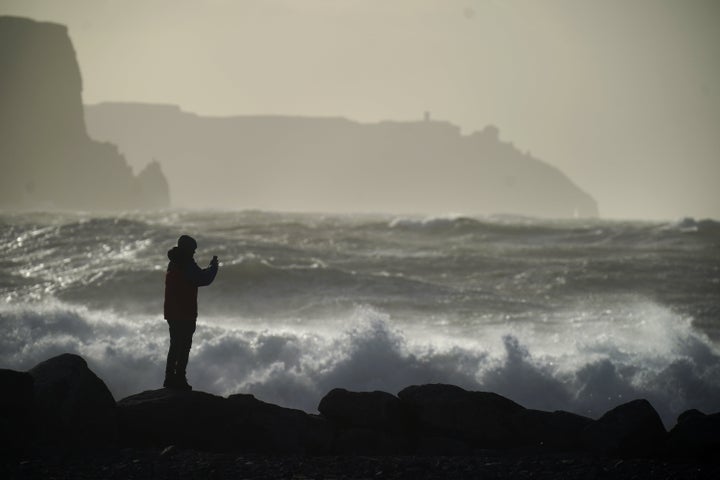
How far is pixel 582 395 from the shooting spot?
550 inches

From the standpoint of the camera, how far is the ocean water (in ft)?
46.9

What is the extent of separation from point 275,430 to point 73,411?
2.06 metres

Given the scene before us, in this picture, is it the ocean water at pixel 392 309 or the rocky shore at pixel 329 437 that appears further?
the ocean water at pixel 392 309

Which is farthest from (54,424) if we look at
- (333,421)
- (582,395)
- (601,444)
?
(582,395)

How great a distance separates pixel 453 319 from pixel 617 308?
498 centimetres

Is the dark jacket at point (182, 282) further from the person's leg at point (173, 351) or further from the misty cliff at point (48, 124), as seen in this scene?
the misty cliff at point (48, 124)

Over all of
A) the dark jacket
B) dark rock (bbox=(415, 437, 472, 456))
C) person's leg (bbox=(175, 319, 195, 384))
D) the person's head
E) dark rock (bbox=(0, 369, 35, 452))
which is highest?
the person's head

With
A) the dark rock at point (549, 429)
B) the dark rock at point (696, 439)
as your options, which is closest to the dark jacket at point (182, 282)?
the dark rock at point (549, 429)

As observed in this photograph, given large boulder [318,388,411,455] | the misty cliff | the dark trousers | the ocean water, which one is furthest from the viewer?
the misty cliff

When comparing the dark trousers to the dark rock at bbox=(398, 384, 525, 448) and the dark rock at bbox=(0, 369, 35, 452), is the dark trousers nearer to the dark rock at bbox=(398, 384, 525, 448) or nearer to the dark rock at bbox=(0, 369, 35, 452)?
the dark rock at bbox=(0, 369, 35, 452)

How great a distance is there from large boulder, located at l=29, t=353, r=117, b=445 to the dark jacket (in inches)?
45.0

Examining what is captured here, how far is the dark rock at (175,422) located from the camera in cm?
857

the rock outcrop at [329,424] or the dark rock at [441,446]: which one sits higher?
the rock outcrop at [329,424]

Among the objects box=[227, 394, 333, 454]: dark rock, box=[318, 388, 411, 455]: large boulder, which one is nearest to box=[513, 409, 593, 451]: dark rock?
box=[318, 388, 411, 455]: large boulder
